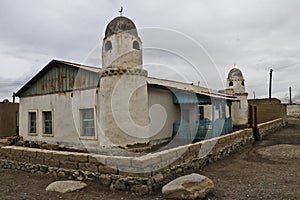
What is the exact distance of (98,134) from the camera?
12.2 meters

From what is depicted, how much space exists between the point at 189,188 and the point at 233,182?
207cm

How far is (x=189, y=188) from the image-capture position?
18.1ft

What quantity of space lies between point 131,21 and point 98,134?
527 cm

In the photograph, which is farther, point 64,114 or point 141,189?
point 64,114

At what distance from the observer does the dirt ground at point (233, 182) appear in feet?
19.6

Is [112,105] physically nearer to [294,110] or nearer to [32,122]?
[32,122]

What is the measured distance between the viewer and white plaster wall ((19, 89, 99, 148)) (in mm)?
12992

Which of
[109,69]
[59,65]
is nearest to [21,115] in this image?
[59,65]

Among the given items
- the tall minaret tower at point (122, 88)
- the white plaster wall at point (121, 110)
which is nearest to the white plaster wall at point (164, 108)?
the tall minaret tower at point (122, 88)

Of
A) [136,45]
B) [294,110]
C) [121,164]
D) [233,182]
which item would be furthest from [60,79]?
[294,110]

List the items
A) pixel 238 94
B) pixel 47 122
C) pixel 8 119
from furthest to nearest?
1. pixel 238 94
2. pixel 8 119
3. pixel 47 122

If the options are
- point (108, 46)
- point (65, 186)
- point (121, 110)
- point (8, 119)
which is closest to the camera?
point (65, 186)

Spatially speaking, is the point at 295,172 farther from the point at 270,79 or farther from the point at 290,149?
the point at 270,79

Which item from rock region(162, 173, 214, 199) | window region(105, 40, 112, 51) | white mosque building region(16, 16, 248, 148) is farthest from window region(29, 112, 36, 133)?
rock region(162, 173, 214, 199)
